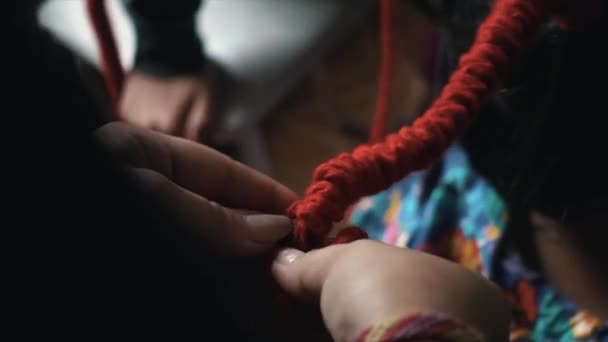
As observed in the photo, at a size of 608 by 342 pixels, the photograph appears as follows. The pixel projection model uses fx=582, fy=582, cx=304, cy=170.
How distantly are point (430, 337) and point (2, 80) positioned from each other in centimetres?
18

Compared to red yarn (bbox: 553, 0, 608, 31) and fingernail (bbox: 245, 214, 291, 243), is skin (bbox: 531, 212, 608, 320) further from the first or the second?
fingernail (bbox: 245, 214, 291, 243)

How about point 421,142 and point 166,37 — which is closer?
point 421,142

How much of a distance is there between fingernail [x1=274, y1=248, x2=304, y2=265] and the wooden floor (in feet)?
2.30

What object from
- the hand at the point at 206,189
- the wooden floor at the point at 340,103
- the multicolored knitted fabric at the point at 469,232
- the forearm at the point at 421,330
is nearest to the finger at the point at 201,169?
the hand at the point at 206,189

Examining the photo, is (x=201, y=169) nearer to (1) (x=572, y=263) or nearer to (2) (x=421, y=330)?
(2) (x=421, y=330)

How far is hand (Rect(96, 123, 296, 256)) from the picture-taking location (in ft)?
0.90

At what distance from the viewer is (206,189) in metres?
0.35

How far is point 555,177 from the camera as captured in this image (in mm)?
467

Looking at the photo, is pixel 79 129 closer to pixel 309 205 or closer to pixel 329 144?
pixel 309 205

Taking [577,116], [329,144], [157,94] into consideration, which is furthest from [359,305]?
[329,144]

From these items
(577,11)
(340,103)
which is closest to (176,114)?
(577,11)

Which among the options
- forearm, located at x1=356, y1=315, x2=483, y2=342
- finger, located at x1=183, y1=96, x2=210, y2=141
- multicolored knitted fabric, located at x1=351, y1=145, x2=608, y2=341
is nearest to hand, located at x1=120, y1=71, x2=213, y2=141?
finger, located at x1=183, y1=96, x2=210, y2=141

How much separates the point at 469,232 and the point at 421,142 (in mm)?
257

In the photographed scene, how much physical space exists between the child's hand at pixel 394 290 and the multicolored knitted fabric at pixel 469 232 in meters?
0.26
